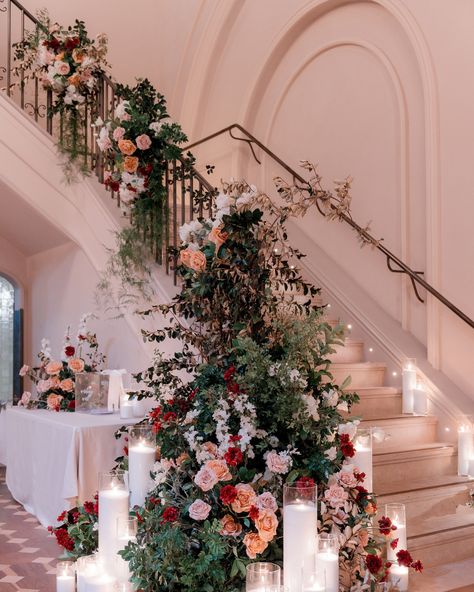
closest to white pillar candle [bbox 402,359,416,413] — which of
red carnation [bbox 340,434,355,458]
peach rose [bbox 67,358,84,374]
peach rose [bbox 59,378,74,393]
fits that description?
red carnation [bbox 340,434,355,458]

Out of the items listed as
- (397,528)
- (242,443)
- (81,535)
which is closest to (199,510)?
(242,443)

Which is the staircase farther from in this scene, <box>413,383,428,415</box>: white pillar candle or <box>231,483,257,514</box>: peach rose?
<box>231,483,257,514</box>: peach rose

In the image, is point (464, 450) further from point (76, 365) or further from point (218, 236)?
point (76, 365)

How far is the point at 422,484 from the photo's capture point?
483 cm

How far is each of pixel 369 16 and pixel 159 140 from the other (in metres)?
2.64

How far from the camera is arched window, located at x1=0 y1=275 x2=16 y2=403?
27.5 feet

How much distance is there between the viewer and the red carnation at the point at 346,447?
354 centimetres

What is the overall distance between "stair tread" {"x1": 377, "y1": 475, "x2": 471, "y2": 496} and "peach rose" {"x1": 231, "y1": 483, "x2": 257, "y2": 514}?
1.68 meters

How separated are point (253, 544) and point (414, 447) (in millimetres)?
2464

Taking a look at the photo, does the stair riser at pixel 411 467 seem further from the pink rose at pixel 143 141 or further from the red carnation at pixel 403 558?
the pink rose at pixel 143 141

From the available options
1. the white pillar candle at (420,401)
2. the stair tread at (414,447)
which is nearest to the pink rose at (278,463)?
the stair tread at (414,447)

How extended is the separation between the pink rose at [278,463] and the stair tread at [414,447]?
180 cm

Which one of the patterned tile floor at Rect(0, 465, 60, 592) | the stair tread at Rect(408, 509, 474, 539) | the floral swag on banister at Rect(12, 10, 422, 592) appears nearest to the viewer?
the floral swag on banister at Rect(12, 10, 422, 592)

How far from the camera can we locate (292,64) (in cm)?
777
